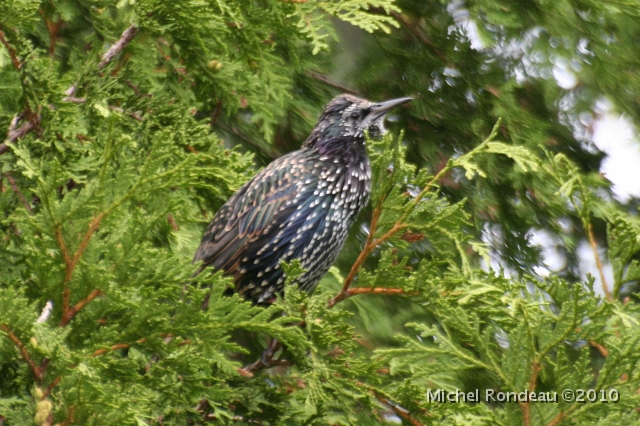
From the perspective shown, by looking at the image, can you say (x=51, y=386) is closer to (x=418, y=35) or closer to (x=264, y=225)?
(x=264, y=225)

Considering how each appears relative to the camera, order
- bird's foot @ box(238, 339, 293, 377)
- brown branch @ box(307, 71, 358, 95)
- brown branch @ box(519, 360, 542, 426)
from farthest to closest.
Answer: brown branch @ box(307, 71, 358, 95), bird's foot @ box(238, 339, 293, 377), brown branch @ box(519, 360, 542, 426)

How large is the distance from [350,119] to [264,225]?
711mm

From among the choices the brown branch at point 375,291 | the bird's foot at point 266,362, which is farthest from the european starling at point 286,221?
the brown branch at point 375,291

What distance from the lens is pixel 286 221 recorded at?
11.2ft

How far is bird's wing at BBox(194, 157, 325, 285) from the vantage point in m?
3.42

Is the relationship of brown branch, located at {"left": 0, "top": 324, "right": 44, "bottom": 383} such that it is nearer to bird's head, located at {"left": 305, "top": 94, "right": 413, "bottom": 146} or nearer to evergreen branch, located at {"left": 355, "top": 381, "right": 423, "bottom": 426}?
evergreen branch, located at {"left": 355, "top": 381, "right": 423, "bottom": 426}

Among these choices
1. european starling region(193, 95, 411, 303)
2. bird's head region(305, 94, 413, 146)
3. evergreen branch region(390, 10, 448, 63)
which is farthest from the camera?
evergreen branch region(390, 10, 448, 63)

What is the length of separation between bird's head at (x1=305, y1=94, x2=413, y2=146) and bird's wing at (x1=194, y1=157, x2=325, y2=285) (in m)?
0.31

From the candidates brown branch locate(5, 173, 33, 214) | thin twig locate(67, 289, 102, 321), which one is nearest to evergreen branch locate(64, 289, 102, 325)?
thin twig locate(67, 289, 102, 321)

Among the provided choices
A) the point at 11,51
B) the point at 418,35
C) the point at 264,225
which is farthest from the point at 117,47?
the point at 418,35

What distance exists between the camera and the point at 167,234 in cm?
312

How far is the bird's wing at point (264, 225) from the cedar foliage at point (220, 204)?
0.13 meters

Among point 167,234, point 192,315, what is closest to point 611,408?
point 192,315

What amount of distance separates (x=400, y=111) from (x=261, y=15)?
1.72 metres
